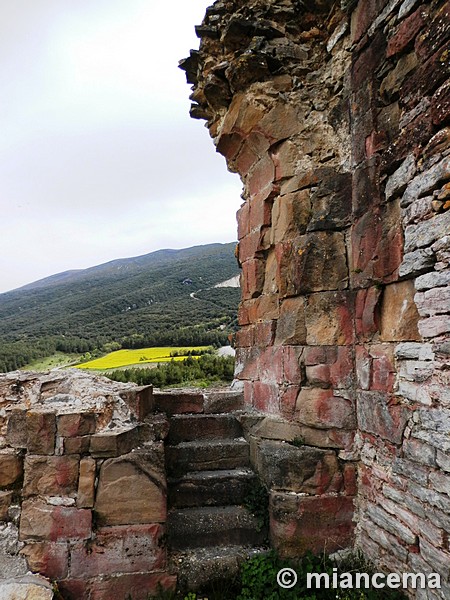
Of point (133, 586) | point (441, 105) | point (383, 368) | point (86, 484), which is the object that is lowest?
point (133, 586)

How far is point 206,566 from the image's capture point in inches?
128

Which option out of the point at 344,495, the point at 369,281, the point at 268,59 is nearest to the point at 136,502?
the point at 344,495

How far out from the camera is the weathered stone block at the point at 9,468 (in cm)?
329

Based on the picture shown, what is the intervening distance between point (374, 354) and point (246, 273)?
5.70 ft

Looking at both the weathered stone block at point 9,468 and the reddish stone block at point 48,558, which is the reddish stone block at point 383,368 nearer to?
the reddish stone block at point 48,558

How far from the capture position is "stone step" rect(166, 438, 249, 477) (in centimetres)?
388

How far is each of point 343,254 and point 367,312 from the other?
22.9 inches

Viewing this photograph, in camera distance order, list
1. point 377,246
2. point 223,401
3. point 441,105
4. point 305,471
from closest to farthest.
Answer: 1. point 441,105
2. point 377,246
3. point 305,471
4. point 223,401

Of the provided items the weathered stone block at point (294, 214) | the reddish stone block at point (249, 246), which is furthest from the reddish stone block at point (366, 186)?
the reddish stone block at point (249, 246)

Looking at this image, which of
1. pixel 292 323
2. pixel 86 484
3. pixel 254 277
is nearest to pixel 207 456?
pixel 86 484

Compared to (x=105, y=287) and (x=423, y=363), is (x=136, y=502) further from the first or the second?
(x=105, y=287)

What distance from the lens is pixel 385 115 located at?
3279 millimetres

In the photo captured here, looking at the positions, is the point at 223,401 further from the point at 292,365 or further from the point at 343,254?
the point at 343,254

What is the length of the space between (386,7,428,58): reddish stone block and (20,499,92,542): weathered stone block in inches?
164
